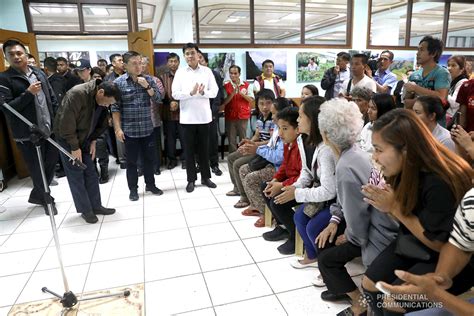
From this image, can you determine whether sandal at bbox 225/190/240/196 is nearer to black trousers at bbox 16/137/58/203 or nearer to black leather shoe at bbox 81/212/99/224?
black leather shoe at bbox 81/212/99/224

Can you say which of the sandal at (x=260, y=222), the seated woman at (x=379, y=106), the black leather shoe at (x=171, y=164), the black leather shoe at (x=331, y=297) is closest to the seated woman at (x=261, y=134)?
the sandal at (x=260, y=222)

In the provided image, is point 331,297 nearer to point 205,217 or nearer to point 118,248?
point 205,217

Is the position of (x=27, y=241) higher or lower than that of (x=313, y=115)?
lower

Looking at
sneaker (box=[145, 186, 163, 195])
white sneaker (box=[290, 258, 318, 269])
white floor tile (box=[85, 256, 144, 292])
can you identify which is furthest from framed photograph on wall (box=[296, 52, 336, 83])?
white floor tile (box=[85, 256, 144, 292])

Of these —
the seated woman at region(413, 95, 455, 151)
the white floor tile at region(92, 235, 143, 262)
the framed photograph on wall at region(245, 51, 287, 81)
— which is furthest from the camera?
the framed photograph on wall at region(245, 51, 287, 81)

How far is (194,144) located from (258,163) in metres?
1.11

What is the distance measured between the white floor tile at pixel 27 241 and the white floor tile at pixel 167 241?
2.97 ft

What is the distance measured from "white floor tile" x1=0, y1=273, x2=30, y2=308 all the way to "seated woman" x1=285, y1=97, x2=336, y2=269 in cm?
187

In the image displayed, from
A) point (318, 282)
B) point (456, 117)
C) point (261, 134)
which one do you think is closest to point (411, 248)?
point (318, 282)

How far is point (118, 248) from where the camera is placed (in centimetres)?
264

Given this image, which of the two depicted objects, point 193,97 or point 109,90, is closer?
point 109,90

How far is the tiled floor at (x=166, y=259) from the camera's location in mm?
1957

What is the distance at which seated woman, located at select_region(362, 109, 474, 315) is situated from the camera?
1206mm

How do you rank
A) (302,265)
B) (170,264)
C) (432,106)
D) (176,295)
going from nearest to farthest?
(176,295) → (432,106) → (302,265) → (170,264)
